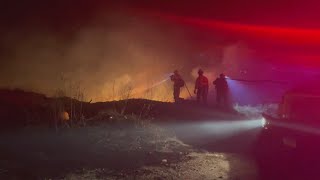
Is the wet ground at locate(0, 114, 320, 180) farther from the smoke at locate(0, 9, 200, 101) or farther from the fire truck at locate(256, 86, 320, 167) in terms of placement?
the smoke at locate(0, 9, 200, 101)

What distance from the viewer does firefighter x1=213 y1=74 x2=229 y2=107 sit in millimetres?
15711

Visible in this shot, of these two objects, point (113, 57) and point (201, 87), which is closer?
point (201, 87)

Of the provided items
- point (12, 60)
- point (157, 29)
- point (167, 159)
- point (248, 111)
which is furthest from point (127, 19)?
point (167, 159)

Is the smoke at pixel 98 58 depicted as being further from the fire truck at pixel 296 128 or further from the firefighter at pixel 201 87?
the fire truck at pixel 296 128

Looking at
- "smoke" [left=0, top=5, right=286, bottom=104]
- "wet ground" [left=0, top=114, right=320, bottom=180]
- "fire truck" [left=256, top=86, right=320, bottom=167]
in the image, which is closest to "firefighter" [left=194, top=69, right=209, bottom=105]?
"smoke" [left=0, top=5, right=286, bottom=104]

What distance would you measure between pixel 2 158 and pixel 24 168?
2.31ft

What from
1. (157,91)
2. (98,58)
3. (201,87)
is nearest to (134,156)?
(201,87)

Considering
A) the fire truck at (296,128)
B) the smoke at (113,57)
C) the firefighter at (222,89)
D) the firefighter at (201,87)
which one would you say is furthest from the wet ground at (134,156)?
the firefighter at (222,89)

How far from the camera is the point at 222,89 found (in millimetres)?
15758

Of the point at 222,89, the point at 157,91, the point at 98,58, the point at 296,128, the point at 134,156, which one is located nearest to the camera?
the point at 296,128

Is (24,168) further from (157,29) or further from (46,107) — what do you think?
(157,29)

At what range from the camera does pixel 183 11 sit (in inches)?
760

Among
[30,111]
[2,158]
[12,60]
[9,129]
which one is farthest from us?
[12,60]

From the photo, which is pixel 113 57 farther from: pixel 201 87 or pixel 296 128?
pixel 296 128
